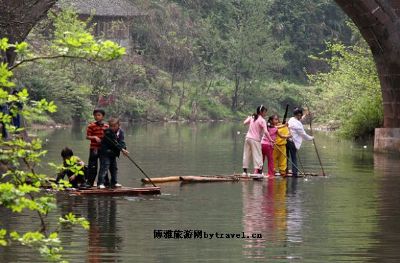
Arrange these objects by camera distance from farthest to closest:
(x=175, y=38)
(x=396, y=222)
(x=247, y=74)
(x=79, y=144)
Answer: (x=247, y=74) → (x=175, y=38) → (x=79, y=144) → (x=396, y=222)

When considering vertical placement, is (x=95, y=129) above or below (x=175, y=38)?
below

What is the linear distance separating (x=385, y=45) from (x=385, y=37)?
27cm

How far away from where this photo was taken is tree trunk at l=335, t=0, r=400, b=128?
3148 cm

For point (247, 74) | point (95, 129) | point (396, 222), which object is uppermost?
point (247, 74)

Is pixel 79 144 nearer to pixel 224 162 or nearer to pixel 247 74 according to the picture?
pixel 224 162

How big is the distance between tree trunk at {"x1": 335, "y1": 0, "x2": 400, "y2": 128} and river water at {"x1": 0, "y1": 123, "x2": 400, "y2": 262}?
6.20 m

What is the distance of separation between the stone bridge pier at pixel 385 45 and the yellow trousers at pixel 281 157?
823 cm

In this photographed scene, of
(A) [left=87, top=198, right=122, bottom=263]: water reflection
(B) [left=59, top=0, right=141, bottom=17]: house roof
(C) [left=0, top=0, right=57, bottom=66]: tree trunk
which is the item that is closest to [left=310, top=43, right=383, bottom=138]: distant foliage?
(C) [left=0, top=0, right=57, bottom=66]: tree trunk

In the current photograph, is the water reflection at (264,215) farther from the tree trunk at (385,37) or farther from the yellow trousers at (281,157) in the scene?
the tree trunk at (385,37)

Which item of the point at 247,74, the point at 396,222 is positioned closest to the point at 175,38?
the point at 247,74

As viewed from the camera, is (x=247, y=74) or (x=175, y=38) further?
(x=247, y=74)

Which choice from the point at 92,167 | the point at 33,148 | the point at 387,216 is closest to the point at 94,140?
the point at 92,167

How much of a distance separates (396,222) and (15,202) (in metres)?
9.28

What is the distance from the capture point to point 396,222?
53.2 ft
